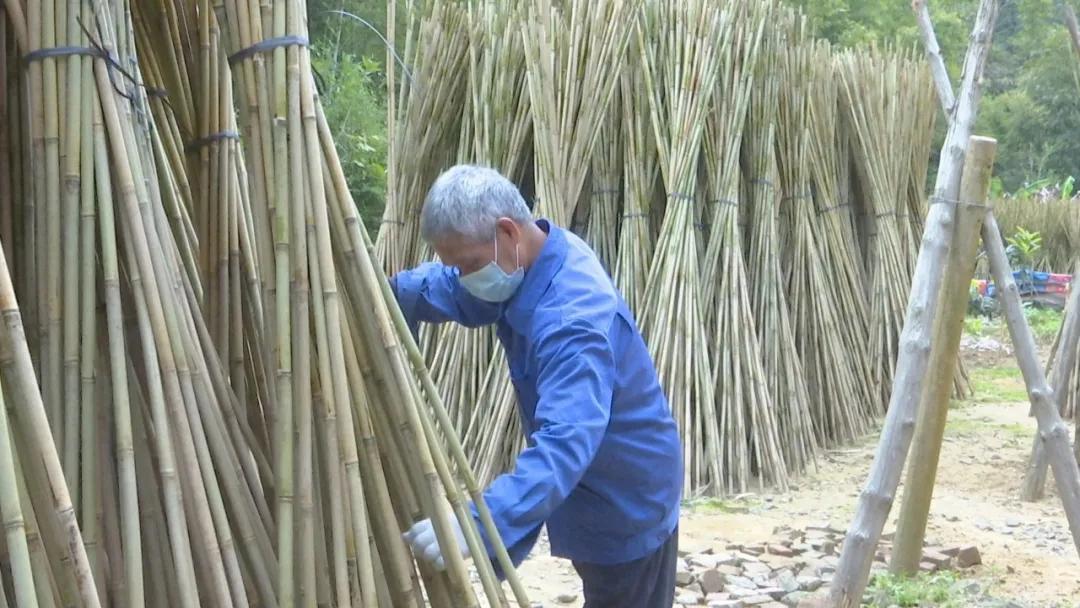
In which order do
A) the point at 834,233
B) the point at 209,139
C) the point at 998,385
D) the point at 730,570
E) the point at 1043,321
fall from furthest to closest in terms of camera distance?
1. the point at 1043,321
2. the point at 998,385
3. the point at 834,233
4. the point at 730,570
5. the point at 209,139

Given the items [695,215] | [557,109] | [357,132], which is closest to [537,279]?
[557,109]

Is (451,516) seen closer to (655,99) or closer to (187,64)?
(187,64)

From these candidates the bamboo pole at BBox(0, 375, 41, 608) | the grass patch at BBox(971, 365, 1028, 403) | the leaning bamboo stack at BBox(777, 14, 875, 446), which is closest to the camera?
the bamboo pole at BBox(0, 375, 41, 608)

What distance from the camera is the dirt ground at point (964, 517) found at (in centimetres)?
375

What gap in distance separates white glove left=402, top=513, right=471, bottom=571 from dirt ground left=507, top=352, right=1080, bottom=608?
1950 millimetres

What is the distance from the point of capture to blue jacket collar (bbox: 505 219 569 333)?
2006 mm

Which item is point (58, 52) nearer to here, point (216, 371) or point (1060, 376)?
point (216, 371)

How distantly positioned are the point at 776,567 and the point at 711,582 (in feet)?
1.22

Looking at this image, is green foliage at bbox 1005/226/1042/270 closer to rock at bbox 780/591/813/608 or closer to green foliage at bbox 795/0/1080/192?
green foliage at bbox 795/0/1080/192

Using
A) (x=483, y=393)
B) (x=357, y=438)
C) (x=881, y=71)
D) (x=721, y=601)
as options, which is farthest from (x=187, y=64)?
(x=881, y=71)

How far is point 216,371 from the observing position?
5.31 feet

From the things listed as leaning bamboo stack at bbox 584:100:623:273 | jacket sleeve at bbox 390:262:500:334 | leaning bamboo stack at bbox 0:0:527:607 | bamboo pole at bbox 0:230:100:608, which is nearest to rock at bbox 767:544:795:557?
leaning bamboo stack at bbox 584:100:623:273

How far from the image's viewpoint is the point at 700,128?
478cm

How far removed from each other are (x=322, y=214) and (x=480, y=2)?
3.68m
